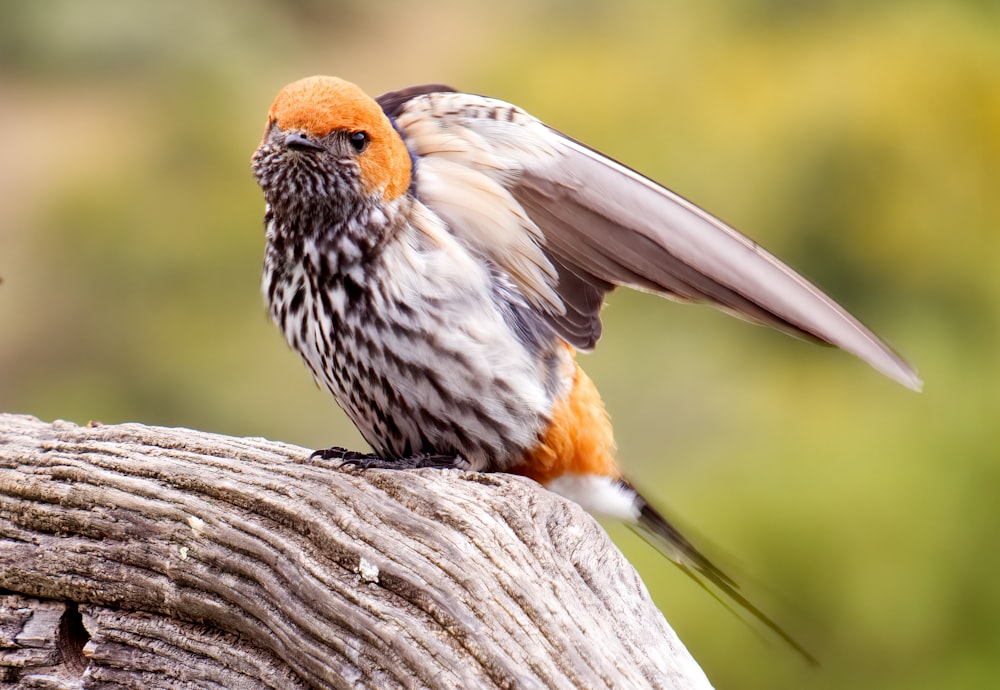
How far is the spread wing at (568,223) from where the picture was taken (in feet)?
8.18

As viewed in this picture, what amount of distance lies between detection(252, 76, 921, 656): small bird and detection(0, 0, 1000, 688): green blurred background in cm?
182

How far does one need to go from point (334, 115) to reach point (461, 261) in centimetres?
41

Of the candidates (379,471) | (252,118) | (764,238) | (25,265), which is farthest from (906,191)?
(25,265)

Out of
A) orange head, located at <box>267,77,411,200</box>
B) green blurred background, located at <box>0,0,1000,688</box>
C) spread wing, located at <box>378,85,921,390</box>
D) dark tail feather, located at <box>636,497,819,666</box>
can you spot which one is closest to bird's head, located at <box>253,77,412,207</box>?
orange head, located at <box>267,77,411,200</box>

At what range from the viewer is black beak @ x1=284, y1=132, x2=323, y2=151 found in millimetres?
2441

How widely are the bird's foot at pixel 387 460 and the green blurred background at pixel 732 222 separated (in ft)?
5.84

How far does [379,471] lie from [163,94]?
4.67m

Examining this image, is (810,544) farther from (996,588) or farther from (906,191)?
(906,191)

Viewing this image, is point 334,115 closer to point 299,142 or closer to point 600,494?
point 299,142

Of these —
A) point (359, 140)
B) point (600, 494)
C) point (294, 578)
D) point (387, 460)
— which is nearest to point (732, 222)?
point (600, 494)

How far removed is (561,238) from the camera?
2.59 meters

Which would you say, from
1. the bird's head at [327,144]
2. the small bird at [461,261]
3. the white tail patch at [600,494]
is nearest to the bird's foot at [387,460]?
the small bird at [461,261]

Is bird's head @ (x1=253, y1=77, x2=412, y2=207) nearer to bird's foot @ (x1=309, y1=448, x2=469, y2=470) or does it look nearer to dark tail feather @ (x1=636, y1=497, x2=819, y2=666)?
bird's foot @ (x1=309, y1=448, x2=469, y2=470)

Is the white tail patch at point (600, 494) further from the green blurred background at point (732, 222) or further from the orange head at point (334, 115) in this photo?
the green blurred background at point (732, 222)
